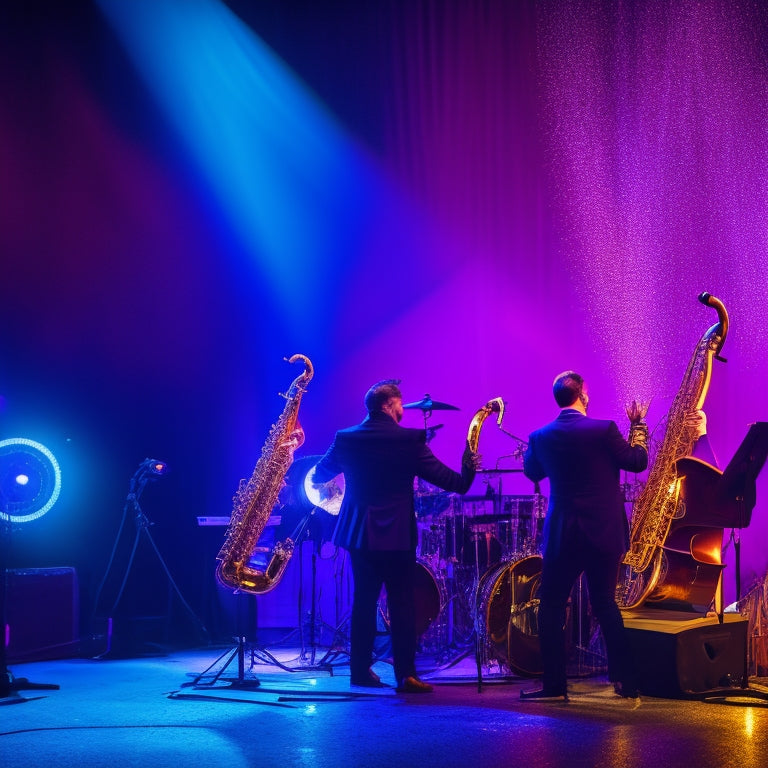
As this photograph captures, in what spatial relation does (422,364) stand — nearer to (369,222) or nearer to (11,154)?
(369,222)

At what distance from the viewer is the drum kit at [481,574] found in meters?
7.05

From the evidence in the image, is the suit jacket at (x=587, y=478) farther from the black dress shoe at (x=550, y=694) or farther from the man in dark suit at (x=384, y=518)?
the black dress shoe at (x=550, y=694)

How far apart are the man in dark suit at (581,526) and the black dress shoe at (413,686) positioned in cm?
67

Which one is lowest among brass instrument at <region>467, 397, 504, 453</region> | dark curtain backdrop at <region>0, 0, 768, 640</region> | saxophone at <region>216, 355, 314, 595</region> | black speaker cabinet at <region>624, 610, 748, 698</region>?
black speaker cabinet at <region>624, 610, 748, 698</region>

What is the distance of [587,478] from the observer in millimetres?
5965

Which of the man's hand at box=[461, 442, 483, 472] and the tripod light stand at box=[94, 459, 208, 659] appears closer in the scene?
the man's hand at box=[461, 442, 483, 472]

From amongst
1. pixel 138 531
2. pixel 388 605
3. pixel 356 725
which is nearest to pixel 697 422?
pixel 388 605

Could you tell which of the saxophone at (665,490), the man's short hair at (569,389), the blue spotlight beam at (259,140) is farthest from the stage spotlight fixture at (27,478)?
the saxophone at (665,490)

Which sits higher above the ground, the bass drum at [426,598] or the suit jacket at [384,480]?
the suit jacket at [384,480]

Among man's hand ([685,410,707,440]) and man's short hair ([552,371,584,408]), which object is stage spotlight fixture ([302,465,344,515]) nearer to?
man's short hair ([552,371,584,408])

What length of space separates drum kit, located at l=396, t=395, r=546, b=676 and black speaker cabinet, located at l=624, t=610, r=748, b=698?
2.77 feet

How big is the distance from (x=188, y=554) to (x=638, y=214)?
217 inches

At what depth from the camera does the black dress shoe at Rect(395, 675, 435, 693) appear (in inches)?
251

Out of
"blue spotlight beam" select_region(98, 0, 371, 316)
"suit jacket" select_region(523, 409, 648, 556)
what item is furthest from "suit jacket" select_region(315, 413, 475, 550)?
"blue spotlight beam" select_region(98, 0, 371, 316)
